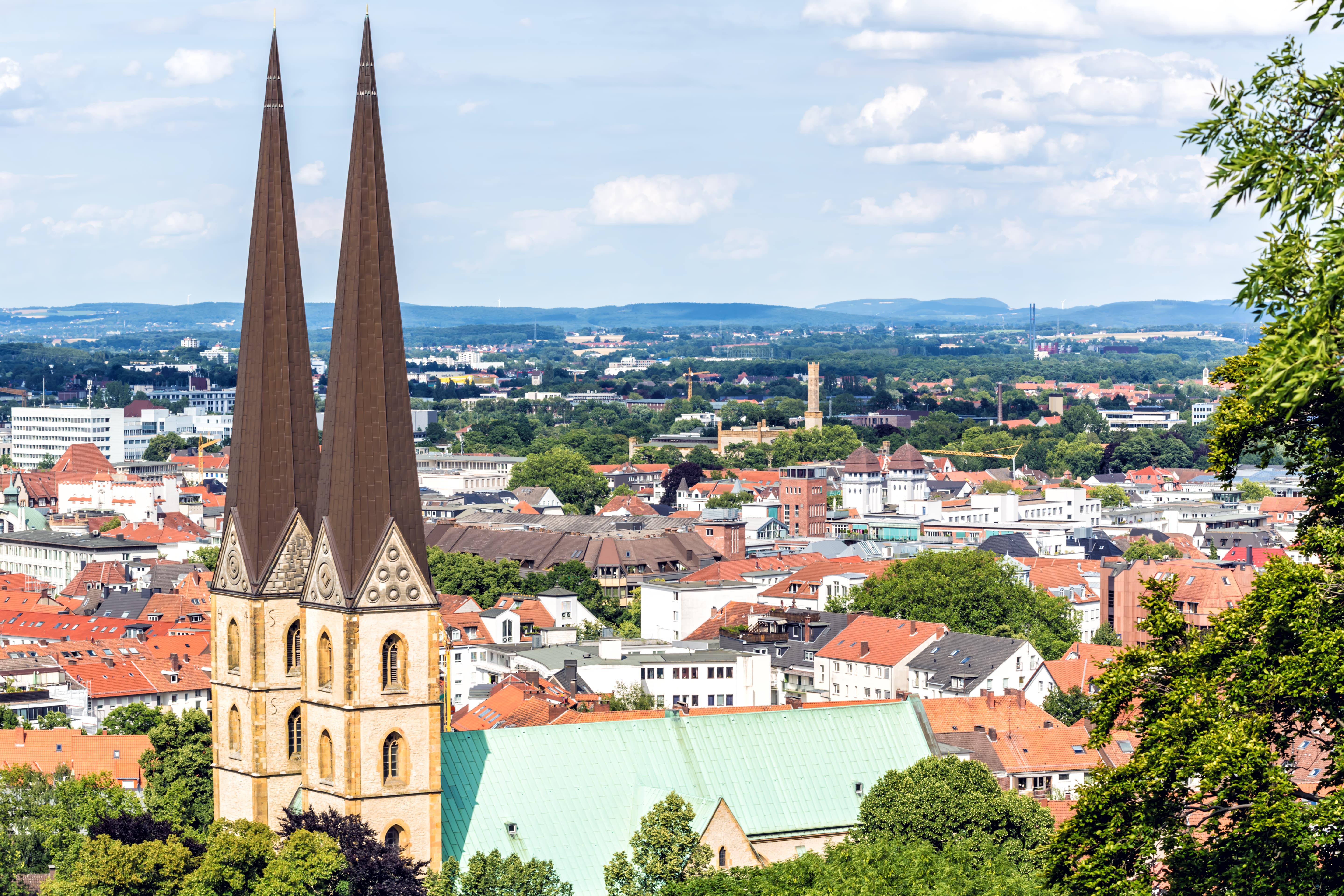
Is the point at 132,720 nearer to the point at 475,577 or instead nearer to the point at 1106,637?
the point at 475,577

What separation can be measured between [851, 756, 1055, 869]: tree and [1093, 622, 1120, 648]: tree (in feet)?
228

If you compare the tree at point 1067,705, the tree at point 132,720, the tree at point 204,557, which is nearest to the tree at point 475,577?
the tree at point 204,557

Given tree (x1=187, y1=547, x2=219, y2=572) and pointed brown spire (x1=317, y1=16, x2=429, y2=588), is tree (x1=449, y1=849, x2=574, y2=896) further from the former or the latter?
tree (x1=187, y1=547, x2=219, y2=572)

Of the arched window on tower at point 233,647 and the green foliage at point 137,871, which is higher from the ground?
the arched window on tower at point 233,647

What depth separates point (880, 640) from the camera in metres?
121

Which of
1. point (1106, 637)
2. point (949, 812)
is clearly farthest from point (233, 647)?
point (1106, 637)

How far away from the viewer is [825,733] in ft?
205

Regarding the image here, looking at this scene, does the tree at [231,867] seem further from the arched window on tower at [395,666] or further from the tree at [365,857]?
the arched window on tower at [395,666]

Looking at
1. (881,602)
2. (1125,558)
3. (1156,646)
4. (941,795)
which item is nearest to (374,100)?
(941,795)

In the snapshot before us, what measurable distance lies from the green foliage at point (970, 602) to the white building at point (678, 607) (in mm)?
7811

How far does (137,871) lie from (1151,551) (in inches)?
5260

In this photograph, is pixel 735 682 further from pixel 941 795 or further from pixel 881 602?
pixel 941 795

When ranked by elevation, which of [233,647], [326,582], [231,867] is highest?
[326,582]

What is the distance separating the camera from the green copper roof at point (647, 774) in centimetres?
5666
